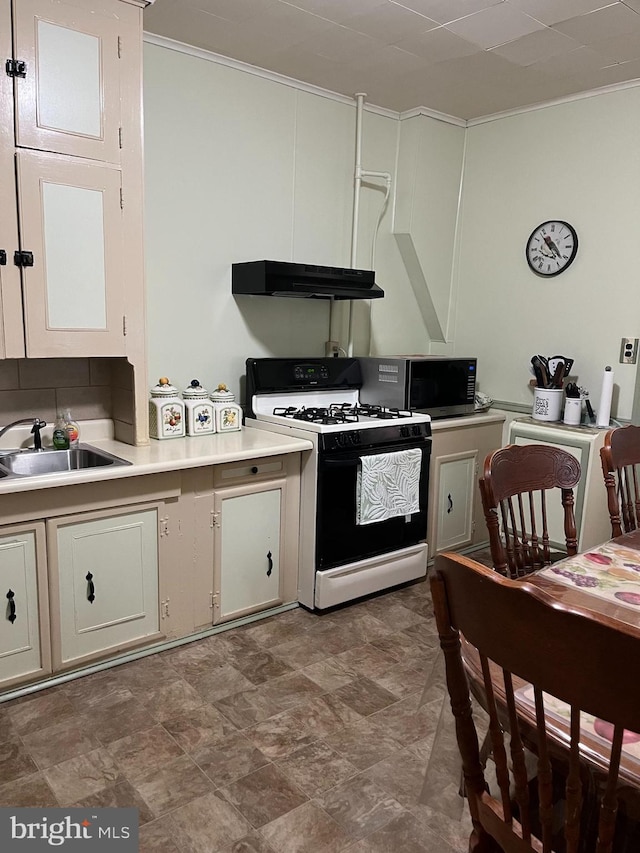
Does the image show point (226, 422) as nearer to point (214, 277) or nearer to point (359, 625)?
point (214, 277)

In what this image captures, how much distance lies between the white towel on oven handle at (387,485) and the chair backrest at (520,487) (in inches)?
43.1

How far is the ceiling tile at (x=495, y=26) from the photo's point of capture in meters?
2.57

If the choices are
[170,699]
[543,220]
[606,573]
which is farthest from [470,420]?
[170,699]

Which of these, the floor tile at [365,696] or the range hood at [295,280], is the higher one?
the range hood at [295,280]

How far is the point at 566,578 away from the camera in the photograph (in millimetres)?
1586

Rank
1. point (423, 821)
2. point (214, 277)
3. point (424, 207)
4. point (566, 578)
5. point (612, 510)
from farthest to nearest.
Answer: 1. point (424, 207)
2. point (214, 277)
3. point (612, 510)
4. point (423, 821)
5. point (566, 578)

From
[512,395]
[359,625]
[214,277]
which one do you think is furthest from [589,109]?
[359,625]

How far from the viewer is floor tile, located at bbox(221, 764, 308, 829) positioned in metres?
1.82

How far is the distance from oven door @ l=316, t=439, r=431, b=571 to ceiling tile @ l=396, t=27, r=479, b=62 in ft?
6.02

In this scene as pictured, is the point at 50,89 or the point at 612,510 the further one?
the point at 50,89

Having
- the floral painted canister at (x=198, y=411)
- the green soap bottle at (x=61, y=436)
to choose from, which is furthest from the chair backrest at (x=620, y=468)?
the green soap bottle at (x=61, y=436)

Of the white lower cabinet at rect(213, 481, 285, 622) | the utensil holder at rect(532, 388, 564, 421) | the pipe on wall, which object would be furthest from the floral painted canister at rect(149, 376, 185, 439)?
the utensil holder at rect(532, 388, 564, 421)

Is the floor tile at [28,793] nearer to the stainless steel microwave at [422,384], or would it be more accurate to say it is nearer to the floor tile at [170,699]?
the floor tile at [170,699]

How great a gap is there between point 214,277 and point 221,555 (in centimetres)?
140
